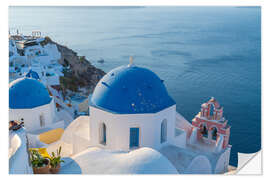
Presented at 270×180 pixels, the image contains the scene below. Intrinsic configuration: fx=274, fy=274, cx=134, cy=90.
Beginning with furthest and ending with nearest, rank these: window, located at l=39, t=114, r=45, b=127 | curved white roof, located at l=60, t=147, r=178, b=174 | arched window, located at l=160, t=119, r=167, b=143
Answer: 1. window, located at l=39, t=114, r=45, b=127
2. arched window, located at l=160, t=119, r=167, b=143
3. curved white roof, located at l=60, t=147, r=178, b=174

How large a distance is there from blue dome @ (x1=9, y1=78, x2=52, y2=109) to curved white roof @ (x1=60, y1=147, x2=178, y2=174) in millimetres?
4918

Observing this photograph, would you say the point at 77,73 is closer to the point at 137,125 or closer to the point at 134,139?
the point at 134,139

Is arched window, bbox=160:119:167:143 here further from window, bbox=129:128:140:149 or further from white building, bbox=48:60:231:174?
window, bbox=129:128:140:149

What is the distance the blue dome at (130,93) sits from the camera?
25.7 ft

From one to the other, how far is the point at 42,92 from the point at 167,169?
6.81 m

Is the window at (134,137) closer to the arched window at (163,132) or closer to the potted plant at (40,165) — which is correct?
the arched window at (163,132)

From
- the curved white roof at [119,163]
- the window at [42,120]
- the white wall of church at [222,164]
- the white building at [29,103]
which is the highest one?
the white building at [29,103]

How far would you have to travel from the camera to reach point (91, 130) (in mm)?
8461

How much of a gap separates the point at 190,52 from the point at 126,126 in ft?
84.6

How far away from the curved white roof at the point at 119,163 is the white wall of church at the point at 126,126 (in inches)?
69.5

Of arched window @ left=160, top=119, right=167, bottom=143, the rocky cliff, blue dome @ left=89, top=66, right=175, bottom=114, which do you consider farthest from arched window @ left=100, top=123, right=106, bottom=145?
the rocky cliff

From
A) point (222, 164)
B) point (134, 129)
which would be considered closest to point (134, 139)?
point (134, 129)

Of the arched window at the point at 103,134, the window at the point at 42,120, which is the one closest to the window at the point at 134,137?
the arched window at the point at 103,134

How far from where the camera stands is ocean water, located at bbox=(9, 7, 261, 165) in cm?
1800
